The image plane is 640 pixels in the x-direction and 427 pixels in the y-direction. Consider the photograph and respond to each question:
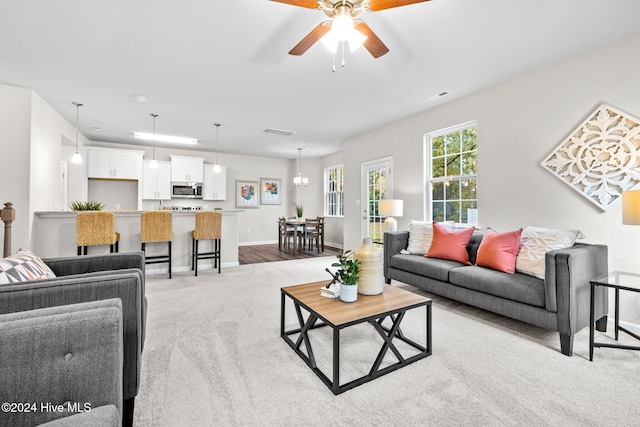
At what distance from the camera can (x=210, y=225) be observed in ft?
15.2

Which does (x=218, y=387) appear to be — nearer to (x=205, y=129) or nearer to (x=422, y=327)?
(x=422, y=327)

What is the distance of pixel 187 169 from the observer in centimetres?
717

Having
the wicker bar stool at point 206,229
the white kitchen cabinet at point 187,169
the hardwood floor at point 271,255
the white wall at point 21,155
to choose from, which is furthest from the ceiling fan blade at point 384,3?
the white kitchen cabinet at point 187,169

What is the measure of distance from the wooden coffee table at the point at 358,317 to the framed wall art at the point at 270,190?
6.59m

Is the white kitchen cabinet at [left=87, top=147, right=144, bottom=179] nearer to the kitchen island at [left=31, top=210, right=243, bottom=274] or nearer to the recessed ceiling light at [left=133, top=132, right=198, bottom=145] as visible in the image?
the recessed ceiling light at [left=133, top=132, right=198, bottom=145]

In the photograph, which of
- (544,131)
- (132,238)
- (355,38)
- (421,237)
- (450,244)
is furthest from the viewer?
(132,238)

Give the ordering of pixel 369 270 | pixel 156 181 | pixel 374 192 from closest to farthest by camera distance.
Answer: pixel 369 270, pixel 374 192, pixel 156 181

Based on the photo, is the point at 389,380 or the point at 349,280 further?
the point at 349,280

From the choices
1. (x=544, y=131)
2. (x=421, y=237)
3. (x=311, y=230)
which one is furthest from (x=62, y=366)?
(x=311, y=230)

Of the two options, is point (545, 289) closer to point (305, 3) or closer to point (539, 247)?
point (539, 247)

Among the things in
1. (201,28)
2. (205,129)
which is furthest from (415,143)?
(205,129)

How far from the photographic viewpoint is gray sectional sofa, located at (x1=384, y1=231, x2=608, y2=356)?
2.13 m

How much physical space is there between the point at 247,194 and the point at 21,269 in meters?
6.99

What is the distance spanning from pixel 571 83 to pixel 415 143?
2.05 m
